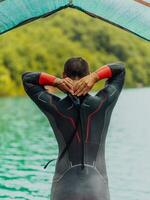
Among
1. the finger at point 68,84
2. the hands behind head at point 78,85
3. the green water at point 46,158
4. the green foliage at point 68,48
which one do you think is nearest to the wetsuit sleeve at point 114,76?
the hands behind head at point 78,85

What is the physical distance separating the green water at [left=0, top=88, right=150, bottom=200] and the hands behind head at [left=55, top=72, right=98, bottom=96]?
5.53 meters

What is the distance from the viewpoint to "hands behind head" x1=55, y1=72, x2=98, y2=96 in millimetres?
3742

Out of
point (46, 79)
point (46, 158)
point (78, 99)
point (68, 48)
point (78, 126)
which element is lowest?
point (68, 48)

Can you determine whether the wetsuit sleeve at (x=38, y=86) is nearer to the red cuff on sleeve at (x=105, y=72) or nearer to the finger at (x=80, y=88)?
the finger at (x=80, y=88)

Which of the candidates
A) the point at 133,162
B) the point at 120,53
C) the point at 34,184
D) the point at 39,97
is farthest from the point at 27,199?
the point at 120,53

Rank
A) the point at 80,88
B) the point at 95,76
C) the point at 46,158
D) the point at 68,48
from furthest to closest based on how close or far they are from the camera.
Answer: the point at 68,48 → the point at 46,158 → the point at 95,76 → the point at 80,88

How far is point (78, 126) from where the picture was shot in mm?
3783

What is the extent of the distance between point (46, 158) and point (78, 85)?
461 inches

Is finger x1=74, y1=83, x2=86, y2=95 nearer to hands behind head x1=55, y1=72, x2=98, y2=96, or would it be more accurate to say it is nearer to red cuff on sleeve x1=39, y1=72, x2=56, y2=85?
hands behind head x1=55, y1=72, x2=98, y2=96

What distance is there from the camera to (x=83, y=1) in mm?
4652

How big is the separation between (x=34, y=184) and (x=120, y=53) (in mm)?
72703

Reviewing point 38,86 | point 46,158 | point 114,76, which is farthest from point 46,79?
point 46,158

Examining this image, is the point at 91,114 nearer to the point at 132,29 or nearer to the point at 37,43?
the point at 132,29

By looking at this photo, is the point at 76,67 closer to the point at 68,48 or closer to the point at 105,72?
the point at 105,72
